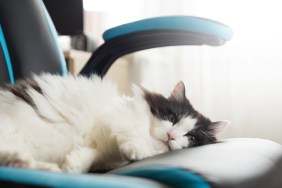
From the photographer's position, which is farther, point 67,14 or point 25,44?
point 67,14

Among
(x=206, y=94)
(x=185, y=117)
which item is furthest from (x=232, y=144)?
(x=206, y=94)

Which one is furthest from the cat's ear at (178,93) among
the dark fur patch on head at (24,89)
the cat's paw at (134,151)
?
the dark fur patch on head at (24,89)

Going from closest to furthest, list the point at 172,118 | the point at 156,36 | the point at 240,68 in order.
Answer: the point at 172,118, the point at 156,36, the point at 240,68

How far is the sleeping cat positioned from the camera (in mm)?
911

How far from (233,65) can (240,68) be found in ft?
0.14

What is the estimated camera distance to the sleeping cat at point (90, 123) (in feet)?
2.99

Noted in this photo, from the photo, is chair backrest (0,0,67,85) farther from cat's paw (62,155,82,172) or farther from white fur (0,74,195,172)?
Result: cat's paw (62,155,82,172)

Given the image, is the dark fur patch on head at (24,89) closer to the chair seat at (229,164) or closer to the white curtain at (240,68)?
the chair seat at (229,164)

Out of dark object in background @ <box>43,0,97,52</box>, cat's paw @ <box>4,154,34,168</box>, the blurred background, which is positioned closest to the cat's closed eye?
cat's paw @ <box>4,154,34,168</box>

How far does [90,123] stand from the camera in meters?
1.01

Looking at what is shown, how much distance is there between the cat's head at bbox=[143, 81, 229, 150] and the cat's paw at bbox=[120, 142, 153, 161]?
0.09 metres

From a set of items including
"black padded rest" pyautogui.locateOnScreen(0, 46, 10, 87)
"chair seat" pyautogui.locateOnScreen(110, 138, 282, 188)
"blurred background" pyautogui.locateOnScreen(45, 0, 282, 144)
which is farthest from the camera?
"blurred background" pyautogui.locateOnScreen(45, 0, 282, 144)

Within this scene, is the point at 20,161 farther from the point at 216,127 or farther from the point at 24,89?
the point at 216,127

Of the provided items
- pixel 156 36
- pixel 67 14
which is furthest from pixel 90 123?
pixel 67 14
